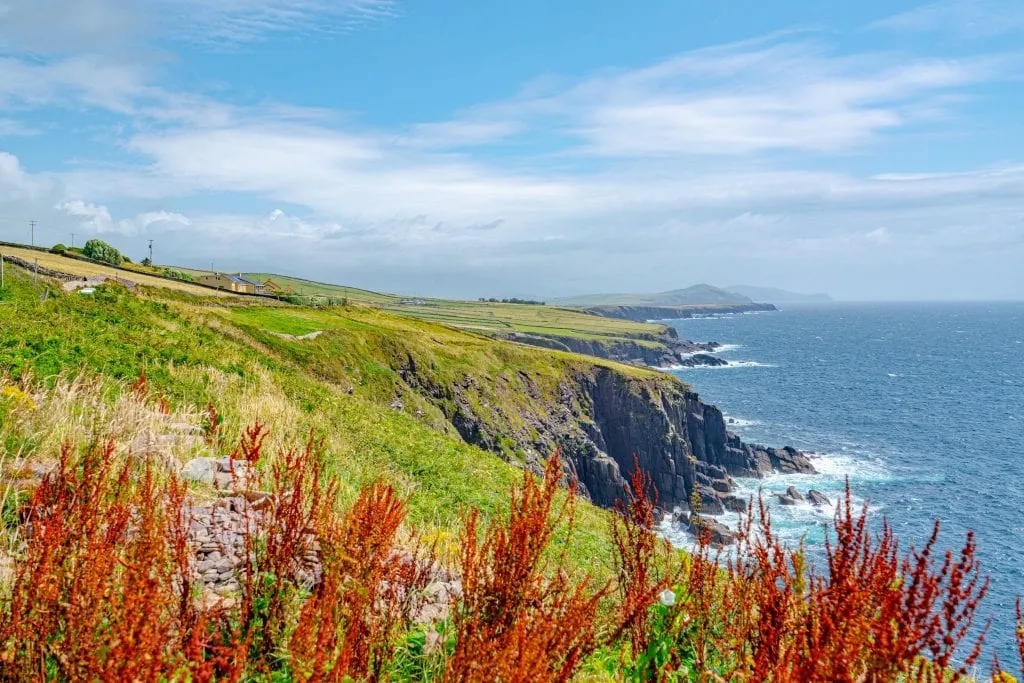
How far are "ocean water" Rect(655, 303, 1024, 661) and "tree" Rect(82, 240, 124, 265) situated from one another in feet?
262

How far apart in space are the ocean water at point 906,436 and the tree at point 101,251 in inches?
3142

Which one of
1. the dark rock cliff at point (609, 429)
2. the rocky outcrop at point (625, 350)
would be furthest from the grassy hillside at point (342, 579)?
the rocky outcrop at point (625, 350)

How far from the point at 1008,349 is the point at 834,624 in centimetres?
22924

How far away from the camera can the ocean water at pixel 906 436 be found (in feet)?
165

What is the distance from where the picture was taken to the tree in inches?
3307

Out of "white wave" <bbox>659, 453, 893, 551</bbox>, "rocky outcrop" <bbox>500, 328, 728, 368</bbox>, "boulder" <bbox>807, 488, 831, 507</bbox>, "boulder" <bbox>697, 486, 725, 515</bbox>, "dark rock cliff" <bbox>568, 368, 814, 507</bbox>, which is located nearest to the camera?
"white wave" <bbox>659, 453, 893, 551</bbox>

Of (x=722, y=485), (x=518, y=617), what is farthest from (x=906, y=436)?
(x=518, y=617)

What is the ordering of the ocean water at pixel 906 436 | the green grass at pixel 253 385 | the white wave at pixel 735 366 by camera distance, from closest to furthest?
the green grass at pixel 253 385, the ocean water at pixel 906 436, the white wave at pixel 735 366

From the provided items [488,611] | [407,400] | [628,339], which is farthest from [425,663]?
[628,339]

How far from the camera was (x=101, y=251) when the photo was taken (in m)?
84.9

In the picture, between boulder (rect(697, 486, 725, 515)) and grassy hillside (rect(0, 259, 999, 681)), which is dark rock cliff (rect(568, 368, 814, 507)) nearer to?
boulder (rect(697, 486, 725, 515))

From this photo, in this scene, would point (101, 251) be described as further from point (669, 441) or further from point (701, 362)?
point (701, 362)

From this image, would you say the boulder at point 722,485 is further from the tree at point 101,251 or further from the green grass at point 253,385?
the tree at point 101,251

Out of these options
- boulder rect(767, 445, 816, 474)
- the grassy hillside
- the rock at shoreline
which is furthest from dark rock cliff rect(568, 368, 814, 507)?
the rock at shoreline
